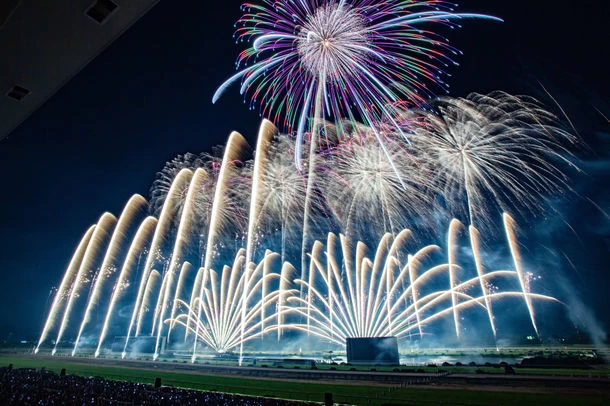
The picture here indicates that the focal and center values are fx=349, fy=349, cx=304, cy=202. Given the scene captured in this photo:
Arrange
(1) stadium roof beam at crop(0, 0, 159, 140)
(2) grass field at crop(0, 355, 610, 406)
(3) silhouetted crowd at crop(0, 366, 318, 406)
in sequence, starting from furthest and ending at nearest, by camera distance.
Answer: (2) grass field at crop(0, 355, 610, 406) < (3) silhouetted crowd at crop(0, 366, 318, 406) < (1) stadium roof beam at crop(0, 0, 159, 140)

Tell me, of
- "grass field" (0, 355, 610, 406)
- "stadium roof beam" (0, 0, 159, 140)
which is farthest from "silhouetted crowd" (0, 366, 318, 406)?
"stadium roof beam" (0, 0, 159, 140)

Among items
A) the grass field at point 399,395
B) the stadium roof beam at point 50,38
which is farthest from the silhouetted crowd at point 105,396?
the stadium roof beam at point 50,38

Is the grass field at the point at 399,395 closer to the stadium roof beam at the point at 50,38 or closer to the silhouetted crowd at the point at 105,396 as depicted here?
the silhouetted crowd at the point at 105,396

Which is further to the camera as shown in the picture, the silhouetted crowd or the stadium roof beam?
the silhouetted crowd

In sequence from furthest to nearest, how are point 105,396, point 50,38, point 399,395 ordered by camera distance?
point 399,395, point 105,396, point 50,38

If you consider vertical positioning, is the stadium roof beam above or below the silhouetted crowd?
above

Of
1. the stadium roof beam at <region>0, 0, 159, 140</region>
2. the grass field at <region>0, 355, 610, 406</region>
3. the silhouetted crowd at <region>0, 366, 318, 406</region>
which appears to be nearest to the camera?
the stadium roof beam at <region>0, 0, 159, 140</region>

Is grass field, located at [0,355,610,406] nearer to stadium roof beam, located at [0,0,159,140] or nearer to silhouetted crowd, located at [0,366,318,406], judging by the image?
silhouetted crowd, located at [0,366,318,406]

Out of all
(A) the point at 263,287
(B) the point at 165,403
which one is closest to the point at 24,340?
(A) the point at 263,287

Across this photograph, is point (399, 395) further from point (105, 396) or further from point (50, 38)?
point (50, 38)

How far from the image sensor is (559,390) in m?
21.4

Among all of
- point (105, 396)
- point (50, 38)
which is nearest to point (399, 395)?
point (105, 396)

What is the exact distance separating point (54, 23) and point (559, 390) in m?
28.9

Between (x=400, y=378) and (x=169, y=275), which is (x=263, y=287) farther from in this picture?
(x=400, y=378)
